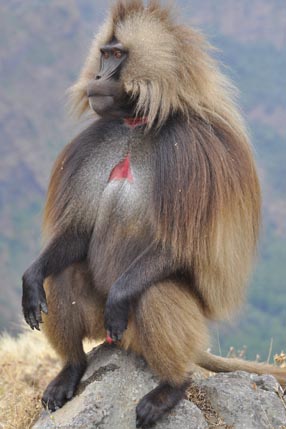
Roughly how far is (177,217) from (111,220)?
397 millimetres

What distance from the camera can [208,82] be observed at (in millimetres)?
4070

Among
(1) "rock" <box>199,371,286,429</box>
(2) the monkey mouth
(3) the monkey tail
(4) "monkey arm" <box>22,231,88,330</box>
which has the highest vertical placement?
(2) the monkey mouth

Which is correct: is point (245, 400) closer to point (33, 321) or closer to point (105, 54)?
point (33, 321)

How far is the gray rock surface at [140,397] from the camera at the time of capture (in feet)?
12.6

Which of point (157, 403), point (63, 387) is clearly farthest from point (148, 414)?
point (63, 387)

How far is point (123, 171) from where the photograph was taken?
13.5 feet

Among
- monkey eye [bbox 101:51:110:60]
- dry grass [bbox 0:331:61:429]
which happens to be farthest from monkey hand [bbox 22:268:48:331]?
monkey eye [bbox 101:51:110:60]

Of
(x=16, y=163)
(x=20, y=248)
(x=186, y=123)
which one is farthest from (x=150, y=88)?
(x=16, y=163)

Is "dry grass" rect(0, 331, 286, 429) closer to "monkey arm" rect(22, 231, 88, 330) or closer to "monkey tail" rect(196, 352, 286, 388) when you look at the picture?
"monkey tail" rect(196, 352, 286, 388)

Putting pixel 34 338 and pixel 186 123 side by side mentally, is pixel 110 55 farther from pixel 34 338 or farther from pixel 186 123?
pixel 34 338

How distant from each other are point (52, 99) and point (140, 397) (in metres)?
23.5

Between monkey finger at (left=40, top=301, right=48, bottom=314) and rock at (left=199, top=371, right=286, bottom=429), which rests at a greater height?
monkey finger at (left=40, top=301, right=48, bottom=314)

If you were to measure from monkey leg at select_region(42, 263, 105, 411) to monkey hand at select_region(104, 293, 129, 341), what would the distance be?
0.32 meters

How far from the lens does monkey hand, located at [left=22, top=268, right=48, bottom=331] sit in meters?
4.08
